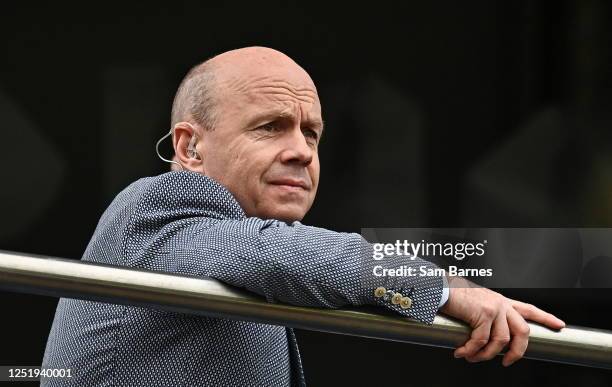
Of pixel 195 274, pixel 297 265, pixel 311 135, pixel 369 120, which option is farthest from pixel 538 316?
pixel 369 120

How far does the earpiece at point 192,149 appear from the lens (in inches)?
67.9

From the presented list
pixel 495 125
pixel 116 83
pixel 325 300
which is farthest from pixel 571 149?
pixel 325 300

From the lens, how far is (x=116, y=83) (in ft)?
9.53

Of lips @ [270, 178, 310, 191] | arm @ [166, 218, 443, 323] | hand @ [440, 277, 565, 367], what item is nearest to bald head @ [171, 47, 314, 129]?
lips @ [270, 178, 310, 191]

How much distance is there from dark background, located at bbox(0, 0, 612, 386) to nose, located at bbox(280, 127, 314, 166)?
4.10 feet

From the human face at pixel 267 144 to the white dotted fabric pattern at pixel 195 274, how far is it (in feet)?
0.72

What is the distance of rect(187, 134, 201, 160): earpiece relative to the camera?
172 cm

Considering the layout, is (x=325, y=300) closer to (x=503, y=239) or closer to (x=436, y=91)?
(x=503, y=239)

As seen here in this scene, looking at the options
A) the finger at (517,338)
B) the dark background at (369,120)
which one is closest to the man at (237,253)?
the finger at (517,338)

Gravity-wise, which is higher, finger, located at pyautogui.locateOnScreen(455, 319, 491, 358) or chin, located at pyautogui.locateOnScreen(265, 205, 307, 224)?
finger, located at pyautogui.locateOnScreen(455, 319, 491, 358)

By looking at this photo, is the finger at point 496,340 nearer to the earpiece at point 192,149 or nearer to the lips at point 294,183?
the lips at point 294,183

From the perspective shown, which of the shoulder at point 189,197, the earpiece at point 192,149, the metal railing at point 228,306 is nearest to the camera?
the metal railing at point 228,306

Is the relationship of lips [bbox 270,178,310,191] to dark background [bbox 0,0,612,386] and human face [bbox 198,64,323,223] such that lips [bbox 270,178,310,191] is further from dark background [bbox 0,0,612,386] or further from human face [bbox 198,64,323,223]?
dark background [bbox 0,0,612,386]

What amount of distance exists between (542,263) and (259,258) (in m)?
0.32
